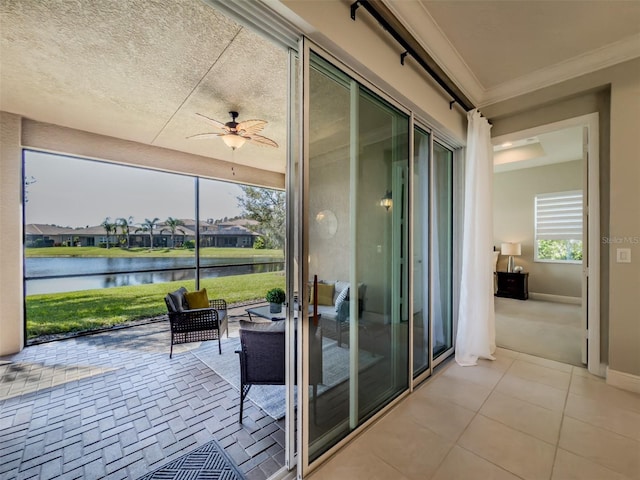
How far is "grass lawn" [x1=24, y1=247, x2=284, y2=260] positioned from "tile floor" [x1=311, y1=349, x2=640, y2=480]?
3395mm

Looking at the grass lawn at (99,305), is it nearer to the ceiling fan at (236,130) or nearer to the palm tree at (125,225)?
the palm tree at (125,225)

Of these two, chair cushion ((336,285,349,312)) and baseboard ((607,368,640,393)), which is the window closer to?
baseboard ((607,368,640,393))

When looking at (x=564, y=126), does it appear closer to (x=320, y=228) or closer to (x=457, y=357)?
(x=457, y=357)

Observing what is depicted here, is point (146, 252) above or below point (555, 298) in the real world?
above

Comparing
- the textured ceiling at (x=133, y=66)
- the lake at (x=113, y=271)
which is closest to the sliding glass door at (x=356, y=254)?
the textured ceiling at (x=133, y=66)

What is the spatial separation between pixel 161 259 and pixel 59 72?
10.4 ft

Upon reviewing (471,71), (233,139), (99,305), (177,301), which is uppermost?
(471,71)

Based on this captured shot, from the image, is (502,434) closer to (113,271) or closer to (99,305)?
(113,271)

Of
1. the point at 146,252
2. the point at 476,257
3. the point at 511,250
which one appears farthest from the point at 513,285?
the point at 146,252

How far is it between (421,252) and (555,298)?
17.0ft

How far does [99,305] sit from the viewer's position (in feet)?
14.3

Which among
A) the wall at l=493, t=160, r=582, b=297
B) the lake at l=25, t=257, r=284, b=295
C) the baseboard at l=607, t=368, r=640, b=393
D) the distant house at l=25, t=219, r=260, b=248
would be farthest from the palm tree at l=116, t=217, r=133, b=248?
the wall at l=493, t=160, r=582, b=297

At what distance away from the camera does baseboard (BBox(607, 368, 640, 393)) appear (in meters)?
2.31

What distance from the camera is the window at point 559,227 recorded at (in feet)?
18.2
